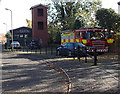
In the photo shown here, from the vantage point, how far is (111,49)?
24344mm

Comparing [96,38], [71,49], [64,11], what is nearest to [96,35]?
[96,38]

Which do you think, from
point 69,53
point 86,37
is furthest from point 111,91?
point 86,37

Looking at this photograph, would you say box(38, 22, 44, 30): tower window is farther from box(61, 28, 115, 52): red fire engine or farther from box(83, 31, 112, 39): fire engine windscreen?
box(83, 31, 112, 39): fire engine windscreen

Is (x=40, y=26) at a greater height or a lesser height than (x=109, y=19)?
greater

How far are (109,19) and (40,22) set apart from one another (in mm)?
28263

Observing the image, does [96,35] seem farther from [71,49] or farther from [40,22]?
[40,22]

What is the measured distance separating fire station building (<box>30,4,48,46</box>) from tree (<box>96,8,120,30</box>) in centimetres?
2565

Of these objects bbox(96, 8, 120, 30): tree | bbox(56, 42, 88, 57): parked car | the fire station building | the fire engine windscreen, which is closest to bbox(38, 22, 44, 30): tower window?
the fire station building

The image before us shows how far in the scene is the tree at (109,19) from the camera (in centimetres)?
3108

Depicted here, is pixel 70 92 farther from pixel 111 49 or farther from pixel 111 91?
pixel 111 49

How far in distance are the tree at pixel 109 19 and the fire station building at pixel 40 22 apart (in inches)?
1010

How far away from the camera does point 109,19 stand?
31406 mm

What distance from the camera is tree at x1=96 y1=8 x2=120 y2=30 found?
31.1 meters

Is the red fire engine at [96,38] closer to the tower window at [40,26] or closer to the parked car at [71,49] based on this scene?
the parked car at [71,49]
